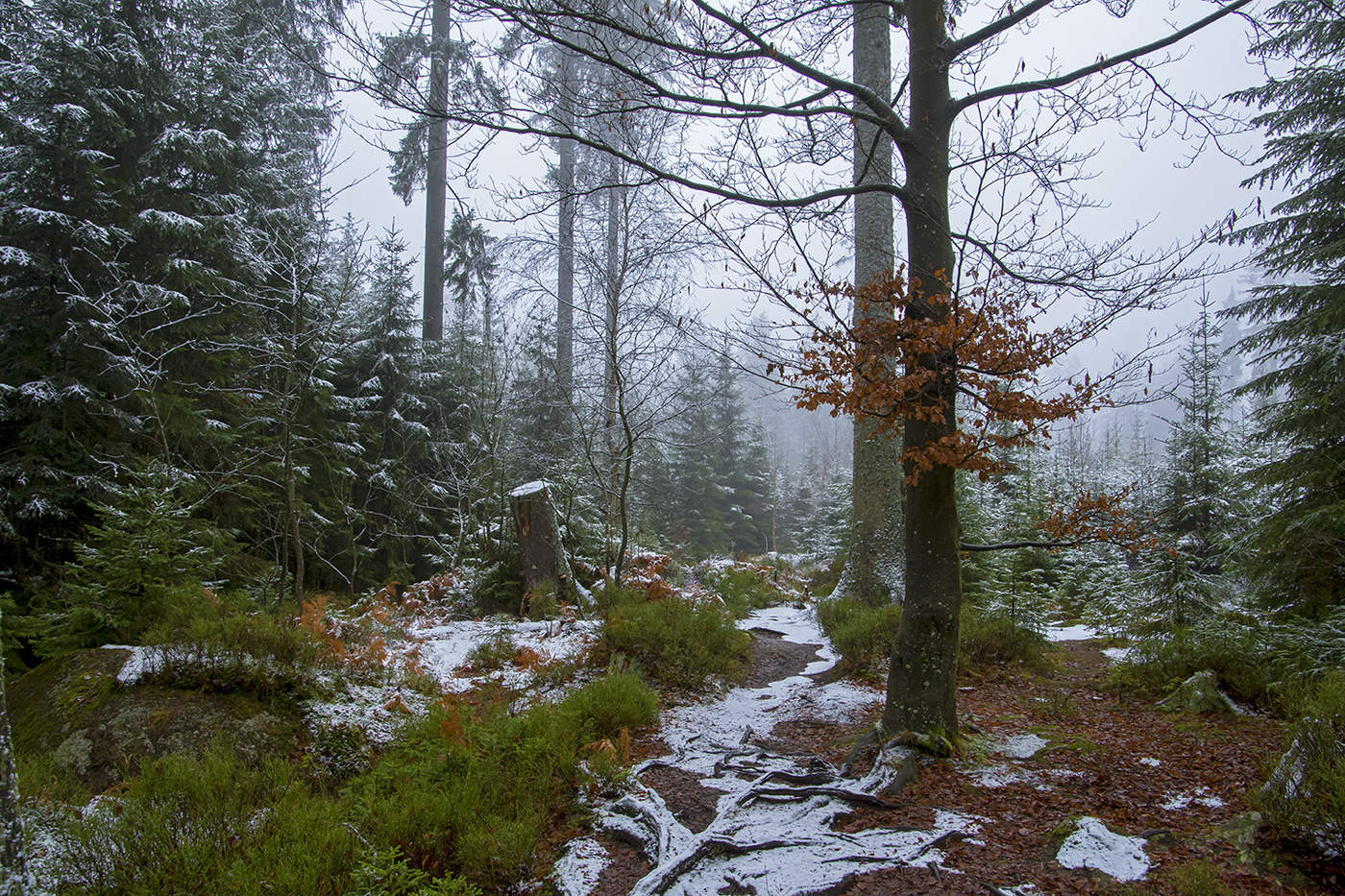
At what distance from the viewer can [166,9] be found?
866 cm

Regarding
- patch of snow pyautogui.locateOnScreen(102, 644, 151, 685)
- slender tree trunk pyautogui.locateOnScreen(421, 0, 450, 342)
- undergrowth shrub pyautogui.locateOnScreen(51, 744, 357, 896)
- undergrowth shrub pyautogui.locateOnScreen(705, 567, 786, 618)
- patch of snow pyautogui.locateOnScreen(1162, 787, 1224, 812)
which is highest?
slender tree trunk pyautogui.locateOnScreen(421, 0, 450, 342)

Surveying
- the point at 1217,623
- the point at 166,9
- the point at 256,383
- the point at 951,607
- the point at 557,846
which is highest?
the point at 166,9

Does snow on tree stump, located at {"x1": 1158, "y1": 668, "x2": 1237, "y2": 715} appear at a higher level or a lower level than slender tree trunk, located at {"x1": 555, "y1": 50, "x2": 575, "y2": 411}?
lower

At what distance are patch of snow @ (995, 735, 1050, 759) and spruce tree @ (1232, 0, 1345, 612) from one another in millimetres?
3433

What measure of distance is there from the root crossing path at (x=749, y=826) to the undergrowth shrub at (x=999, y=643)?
2.91 m

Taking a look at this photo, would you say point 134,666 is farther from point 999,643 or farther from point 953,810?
point 999,643

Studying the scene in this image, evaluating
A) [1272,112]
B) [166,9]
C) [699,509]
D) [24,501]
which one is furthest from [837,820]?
[699,509]

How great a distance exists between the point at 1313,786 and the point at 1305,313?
7209 millimetres

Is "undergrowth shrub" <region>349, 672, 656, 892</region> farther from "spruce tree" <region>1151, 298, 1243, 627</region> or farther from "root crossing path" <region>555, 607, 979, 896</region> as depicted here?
"spruce tree" <region>1151, 298, 1243, 627</region>

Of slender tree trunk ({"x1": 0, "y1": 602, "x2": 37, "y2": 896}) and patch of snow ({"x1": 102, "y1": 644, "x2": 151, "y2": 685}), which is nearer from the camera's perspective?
slender tree trunk ({"x1": 0, "y1": 602, "x2": 37, "y2": 896})

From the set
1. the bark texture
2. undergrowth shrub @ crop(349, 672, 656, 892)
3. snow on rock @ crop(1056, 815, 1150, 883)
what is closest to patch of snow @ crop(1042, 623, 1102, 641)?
snow on rock @ crop(1056, 815, 1150, 883)

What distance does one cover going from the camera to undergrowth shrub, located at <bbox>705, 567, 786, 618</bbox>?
1080 centimetres

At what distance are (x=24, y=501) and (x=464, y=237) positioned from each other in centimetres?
867

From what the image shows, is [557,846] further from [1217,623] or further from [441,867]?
[1217,623]
